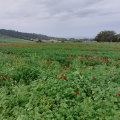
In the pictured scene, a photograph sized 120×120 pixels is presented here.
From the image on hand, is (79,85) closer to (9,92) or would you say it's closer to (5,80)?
(9,92)

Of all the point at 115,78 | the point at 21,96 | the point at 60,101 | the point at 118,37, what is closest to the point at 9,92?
the point at 21,96

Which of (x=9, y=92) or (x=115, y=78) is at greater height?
(x=115, y=78)

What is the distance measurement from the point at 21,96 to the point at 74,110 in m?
1.48

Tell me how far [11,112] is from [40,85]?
85cm

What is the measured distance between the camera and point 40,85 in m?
4.71

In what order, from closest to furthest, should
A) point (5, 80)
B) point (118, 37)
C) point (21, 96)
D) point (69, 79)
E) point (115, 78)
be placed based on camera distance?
point (21, 96) < point (69, 79) < point (115, 78) < point (5, 80) < point (118, 37)

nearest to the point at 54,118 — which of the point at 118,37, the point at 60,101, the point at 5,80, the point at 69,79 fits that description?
the point at 60,101

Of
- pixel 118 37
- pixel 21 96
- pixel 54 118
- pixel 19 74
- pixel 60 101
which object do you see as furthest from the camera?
pixel 118 37

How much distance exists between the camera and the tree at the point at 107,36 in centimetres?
6331

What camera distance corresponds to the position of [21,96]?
4.59 m

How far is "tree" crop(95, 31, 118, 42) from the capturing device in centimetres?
6331

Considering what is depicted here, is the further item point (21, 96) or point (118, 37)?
point (118, 37)

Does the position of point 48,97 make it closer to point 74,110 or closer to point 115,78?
point 74,110

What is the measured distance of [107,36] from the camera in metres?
64.2
